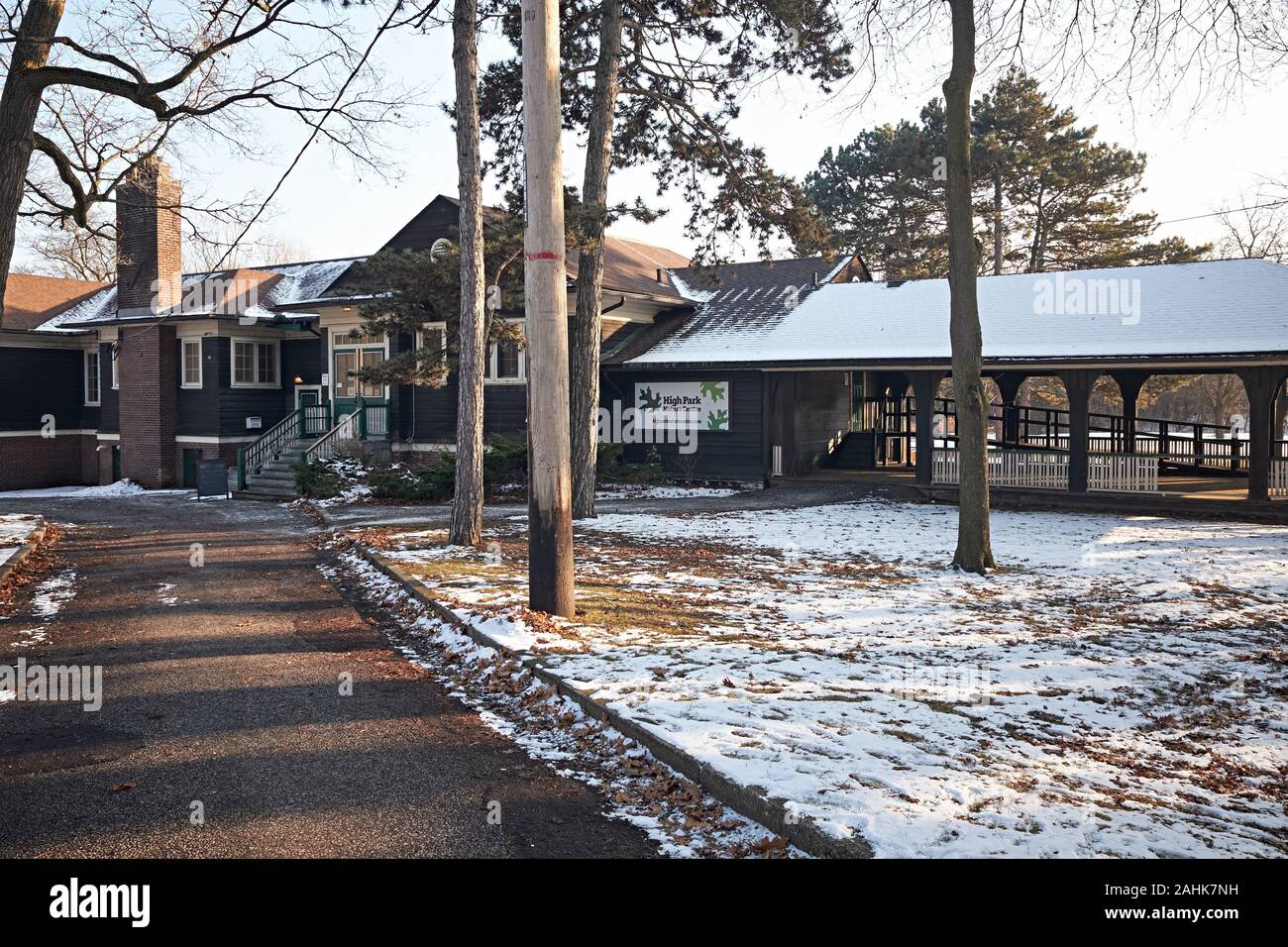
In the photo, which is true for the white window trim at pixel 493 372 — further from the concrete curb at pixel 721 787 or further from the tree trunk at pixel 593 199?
the concrete curb at pixel 721 787

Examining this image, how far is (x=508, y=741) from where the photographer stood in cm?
641

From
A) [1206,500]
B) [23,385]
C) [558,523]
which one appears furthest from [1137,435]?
[23,385]

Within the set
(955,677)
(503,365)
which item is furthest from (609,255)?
(955,677)

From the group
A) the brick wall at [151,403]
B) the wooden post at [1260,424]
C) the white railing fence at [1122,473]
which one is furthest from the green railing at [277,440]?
the wooden post at [1260,424]

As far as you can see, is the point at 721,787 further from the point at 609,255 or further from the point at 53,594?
the point at 609,255

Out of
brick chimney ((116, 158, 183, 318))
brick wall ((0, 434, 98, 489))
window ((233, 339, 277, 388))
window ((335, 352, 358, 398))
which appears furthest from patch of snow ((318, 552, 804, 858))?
brick wall ((0, 434, 98, 489))

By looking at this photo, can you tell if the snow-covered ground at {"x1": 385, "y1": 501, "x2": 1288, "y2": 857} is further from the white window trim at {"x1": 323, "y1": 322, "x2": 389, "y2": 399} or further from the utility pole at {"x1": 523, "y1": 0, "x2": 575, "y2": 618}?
the white window trim at {"x1": 323, "y1": 322, "x2": 389, "y2": 399}

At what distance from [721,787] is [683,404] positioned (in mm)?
21301

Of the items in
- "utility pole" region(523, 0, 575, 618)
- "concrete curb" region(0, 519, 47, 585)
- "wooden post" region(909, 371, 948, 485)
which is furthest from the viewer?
"wooden post" region(909, 371, 948, 485)

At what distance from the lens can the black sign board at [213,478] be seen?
2516 cm

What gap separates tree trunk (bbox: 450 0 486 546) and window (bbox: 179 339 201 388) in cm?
1825

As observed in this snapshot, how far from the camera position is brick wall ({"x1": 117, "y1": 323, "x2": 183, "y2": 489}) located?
96.9ft
